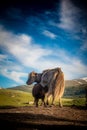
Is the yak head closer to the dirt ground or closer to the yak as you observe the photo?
the yak

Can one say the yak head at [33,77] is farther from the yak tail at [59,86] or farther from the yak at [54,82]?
the yak tail at [59,86]


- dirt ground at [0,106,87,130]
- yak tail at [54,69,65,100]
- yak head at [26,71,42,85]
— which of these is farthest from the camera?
yak head at [26,71,42,85]

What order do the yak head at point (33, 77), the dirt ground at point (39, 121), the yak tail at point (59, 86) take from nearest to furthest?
the dirt ground at point (39, 121), the yak tail at point (59, 86), the yak head at point (33, 77)

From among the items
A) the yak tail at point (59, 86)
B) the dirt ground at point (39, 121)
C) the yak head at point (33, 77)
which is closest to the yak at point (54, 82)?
the yak tail at point (59, 86)

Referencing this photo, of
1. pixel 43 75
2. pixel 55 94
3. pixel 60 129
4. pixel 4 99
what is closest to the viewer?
pixel 60 129

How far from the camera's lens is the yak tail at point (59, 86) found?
34.7ft

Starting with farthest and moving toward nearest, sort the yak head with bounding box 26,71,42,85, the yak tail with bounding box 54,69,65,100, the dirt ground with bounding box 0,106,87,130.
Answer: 1. the yak head with bounding box 26,71,42,85
2. the yak tail with bounding box 54,69,65,100
3. the dirt ground with bounding box 0,106,87,130

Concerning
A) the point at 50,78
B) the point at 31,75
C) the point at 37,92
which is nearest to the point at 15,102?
the point at 31,75

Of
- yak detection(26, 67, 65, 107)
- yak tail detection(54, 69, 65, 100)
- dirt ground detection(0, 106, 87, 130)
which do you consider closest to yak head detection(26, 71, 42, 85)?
yak detection(26, 67, 65, 107)

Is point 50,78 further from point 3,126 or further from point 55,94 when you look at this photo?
point 3,126

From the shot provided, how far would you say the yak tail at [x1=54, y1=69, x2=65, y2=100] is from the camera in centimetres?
1057

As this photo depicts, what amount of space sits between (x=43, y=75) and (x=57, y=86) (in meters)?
2.02

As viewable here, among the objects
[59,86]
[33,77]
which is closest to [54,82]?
[59,86]

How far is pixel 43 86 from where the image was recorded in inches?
Result: 462
